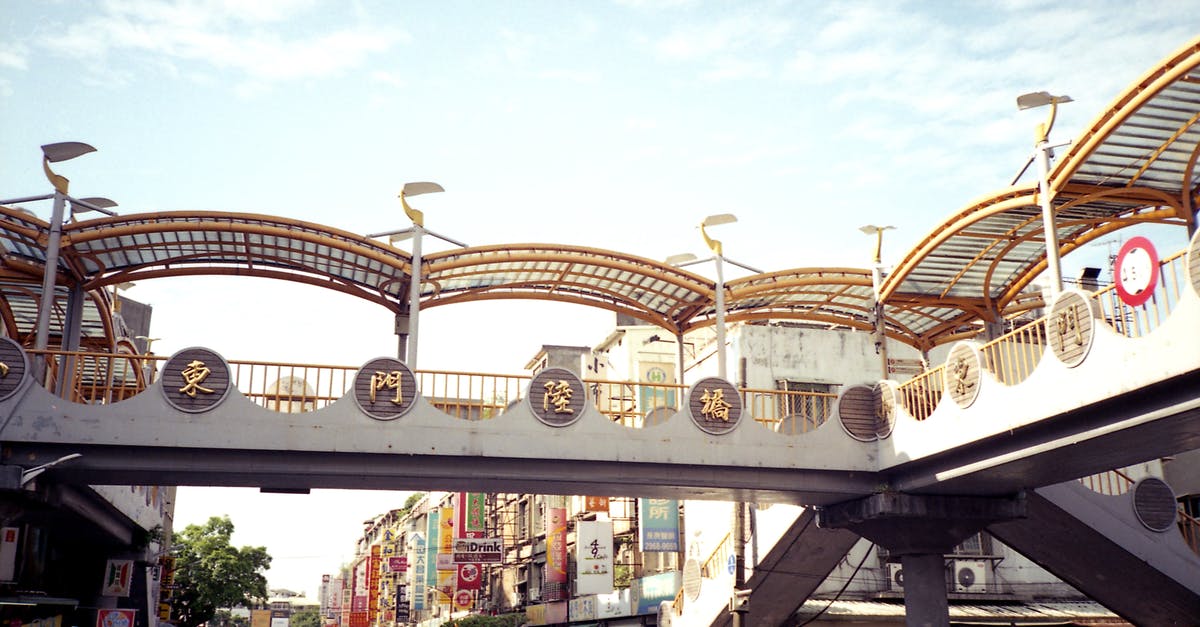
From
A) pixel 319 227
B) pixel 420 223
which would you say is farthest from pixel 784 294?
pixel 319 227

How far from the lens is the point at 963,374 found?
19.4m

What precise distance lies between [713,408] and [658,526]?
14818 mm

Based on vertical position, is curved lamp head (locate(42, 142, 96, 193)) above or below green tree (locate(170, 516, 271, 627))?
above

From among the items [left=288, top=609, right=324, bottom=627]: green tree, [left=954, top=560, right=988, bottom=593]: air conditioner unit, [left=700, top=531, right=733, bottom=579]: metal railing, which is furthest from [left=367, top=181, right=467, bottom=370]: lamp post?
[left=288, top=609, right=324, bottom=627]: green tree

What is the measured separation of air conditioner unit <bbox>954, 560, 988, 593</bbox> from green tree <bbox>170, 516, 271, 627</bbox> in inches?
1773

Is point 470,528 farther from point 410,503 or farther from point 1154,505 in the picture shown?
point 410,503

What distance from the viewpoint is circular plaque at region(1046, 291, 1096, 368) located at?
1578cm

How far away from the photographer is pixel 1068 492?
22344 mm

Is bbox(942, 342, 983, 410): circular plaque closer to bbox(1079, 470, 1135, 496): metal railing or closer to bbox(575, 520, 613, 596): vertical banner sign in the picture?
bbox(1079, 470, 1135, 496): metal railing

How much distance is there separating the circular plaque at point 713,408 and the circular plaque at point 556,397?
2.40 metres

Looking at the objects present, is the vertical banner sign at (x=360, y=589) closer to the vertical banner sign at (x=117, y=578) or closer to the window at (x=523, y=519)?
the window at (x=523, y=519)

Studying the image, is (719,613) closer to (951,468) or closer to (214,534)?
(951,468)

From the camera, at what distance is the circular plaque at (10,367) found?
61.8 feet

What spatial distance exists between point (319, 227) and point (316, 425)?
5.73m
